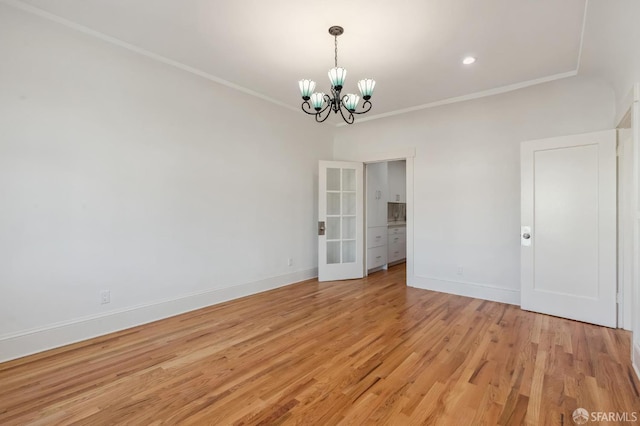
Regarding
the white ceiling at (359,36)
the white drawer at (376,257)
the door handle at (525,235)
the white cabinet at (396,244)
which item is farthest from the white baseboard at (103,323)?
the door handle at (525,235)

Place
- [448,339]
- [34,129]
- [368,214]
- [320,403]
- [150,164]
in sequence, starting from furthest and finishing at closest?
[368,214], [150,164], [448,339], [34,129], [320,403]

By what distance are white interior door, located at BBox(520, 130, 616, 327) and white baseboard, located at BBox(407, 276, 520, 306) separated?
0.99 ft

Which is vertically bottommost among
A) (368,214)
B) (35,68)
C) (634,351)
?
(634,351)

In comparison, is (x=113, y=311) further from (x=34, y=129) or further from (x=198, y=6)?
(x=198, y=6)

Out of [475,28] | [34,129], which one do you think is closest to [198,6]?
[34,129]

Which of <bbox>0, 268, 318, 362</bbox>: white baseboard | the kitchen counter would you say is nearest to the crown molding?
<bbox>0, 268, 318, 362</bbox>: white baseboard

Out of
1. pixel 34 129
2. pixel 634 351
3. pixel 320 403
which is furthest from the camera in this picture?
pixel 34 129

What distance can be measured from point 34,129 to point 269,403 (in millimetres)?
2972

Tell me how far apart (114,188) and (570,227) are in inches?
196

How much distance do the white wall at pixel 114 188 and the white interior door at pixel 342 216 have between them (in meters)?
1.15

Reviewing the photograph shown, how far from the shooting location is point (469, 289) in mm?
4387

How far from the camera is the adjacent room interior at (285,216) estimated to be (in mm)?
2150

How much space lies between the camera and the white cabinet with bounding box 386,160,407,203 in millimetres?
6994

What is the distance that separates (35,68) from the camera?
261cm
